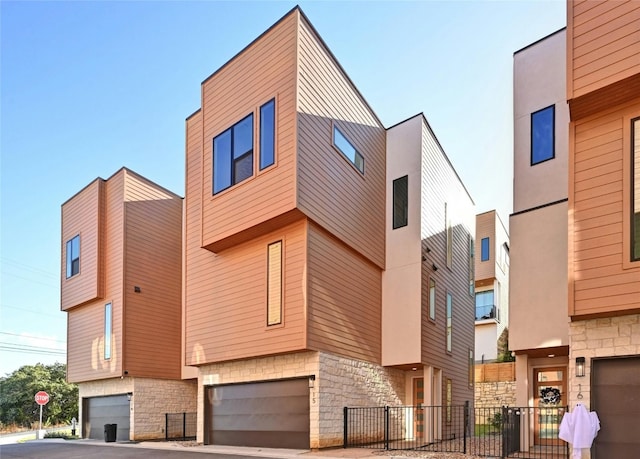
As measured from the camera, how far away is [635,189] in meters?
8.36

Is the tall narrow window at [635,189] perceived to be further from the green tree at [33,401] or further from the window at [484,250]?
the green tree at [33,401]

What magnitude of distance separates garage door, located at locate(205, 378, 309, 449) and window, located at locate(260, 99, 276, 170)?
539cm

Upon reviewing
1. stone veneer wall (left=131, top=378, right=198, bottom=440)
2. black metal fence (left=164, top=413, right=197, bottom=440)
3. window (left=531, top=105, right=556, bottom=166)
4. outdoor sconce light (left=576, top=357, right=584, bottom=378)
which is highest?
window (left=531, top=105, right=556, bottom=166)

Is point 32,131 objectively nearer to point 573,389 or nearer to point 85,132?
point 85,132

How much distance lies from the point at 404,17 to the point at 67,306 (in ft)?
55.1

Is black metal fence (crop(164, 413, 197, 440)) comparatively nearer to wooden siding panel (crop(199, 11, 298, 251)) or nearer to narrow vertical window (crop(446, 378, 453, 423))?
wooden siding panel (crop(199, 11, 298, 251))

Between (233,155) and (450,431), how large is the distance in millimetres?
10766

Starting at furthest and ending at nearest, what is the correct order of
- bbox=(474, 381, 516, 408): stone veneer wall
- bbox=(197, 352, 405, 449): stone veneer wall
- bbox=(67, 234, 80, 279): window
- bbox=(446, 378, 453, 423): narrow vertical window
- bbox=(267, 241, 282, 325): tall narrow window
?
bbox=(474, 381, 516, 408): stone veneer wall → bbox=(67, 234, 80, 279): window → bbox=(446, 378, 453, 423): narrow vertical window → bbox=(267, 241, 282, 325): tall narrow window → bbox=(197, 352, 405, 449): stone veneer wall

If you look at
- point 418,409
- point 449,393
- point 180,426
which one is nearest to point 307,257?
point 418,409

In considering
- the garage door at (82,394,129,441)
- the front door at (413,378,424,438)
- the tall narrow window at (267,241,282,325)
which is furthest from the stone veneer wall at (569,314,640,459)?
the garage door at (82,394,129,441)

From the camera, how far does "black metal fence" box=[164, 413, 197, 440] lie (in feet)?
62.3

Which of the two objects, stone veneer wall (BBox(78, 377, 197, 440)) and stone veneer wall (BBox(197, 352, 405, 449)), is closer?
stone veneer wall (BBox(197, 352, 405, 449))

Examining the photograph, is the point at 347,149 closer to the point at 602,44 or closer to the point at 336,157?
the point at 336,157

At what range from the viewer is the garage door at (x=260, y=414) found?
498 inches
